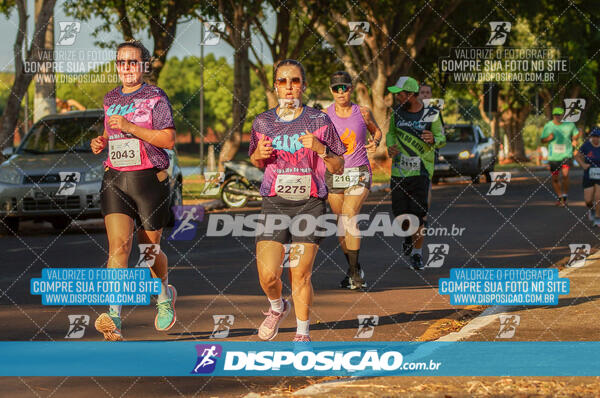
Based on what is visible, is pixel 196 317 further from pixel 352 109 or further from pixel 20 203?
pixel 20 203

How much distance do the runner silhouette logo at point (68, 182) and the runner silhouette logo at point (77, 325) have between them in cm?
792

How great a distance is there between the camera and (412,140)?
12297mm

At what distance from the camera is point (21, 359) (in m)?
7.35

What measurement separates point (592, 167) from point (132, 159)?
449 inches

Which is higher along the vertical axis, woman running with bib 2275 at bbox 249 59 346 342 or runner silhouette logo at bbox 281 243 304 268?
woman running with bib 2275 at bbox 249 59 346 342

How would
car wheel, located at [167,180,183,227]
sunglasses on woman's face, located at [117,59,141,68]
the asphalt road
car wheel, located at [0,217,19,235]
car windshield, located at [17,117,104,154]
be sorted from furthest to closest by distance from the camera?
1. car wheel, located at [167,180,183,227]
2. car windshield, located at [17,117,104,154]
3. car wheel, located at [0,217,19,235]
4. the asphalt road
5. sunglasses on woman's face, located at [117,59,141,68]

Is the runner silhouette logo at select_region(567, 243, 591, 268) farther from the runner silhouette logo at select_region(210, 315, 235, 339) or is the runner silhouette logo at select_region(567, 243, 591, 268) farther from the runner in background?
the runner silhouette logo at select_region(210, 315, 235, 339)

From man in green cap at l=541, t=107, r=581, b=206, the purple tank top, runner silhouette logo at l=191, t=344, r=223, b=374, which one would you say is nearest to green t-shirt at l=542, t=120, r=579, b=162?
man in green cap at l=541, t=107, r=581, b=206

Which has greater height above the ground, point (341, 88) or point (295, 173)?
point (341, 88)

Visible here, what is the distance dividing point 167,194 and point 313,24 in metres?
26.6

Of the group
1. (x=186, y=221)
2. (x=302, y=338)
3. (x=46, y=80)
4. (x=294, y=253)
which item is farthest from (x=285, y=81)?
(x=46, y=80)

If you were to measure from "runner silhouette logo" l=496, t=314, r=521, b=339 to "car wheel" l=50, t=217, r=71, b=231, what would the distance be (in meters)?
10.8

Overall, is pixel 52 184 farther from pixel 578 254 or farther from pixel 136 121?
pixel 136 121

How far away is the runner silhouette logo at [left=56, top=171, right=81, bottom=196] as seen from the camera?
55.5 feet
